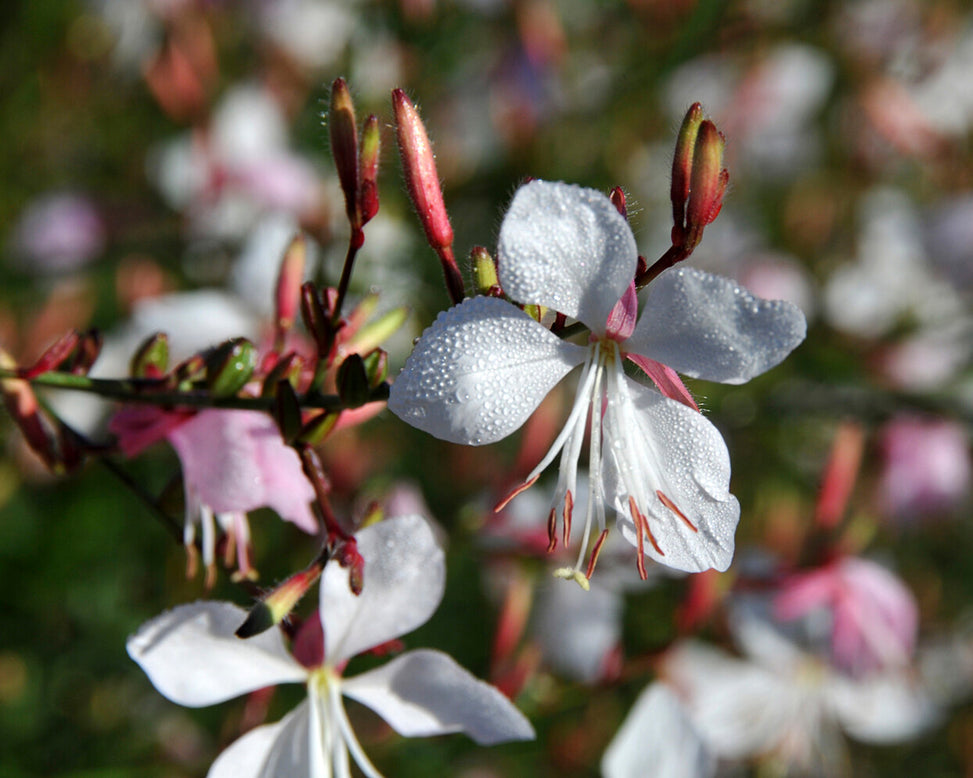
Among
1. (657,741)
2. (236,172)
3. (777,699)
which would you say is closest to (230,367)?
(657,741)

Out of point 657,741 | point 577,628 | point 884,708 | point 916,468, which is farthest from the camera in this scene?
point 916,468

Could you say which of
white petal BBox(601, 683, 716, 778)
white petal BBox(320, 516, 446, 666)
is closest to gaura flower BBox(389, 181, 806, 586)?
white petal BBox(320, 516, 446, 666)

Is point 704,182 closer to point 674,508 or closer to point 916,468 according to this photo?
point 674,508

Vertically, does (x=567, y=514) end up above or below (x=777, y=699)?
above

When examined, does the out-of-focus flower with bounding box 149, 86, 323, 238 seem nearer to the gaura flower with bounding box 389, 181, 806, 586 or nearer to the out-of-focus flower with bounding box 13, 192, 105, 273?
the out-of-focus flower with bounding box 13, 192, 105, 273

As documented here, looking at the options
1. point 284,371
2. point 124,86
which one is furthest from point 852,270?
point 284,371

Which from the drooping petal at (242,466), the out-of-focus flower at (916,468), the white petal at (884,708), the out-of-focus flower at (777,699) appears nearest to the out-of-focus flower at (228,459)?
the drooping petal at (242,466)

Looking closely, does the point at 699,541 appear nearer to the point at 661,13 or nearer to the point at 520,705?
the point at 520,705
